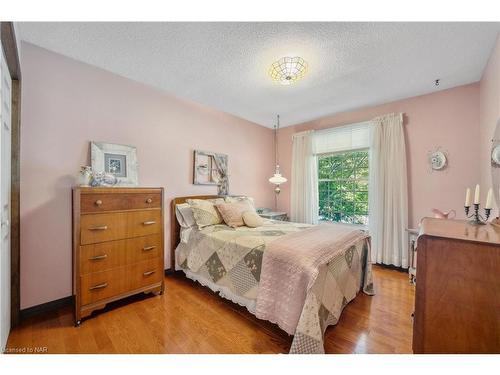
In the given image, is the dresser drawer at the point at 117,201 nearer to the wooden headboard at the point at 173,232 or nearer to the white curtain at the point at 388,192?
the wooden headboard at the point at 173,232

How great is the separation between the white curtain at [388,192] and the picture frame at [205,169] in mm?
2464

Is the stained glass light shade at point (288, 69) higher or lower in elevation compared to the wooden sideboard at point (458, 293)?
higher

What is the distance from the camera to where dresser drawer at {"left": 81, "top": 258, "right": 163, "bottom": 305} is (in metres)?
1.82

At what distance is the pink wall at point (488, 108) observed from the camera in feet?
5.99

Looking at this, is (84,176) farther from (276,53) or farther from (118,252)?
(276,53)

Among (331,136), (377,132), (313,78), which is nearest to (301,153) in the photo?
(331,136)

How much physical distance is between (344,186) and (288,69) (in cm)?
247

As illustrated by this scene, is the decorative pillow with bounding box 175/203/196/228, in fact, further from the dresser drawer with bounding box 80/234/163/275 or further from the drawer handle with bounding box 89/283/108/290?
the drawer handle with bounding box 89/283/108/290

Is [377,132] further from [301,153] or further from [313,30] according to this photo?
[313,30]

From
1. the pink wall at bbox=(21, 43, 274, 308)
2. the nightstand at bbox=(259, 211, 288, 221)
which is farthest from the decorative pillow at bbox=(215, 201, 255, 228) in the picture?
the nightstand at bbox=(259, 211, 288, 221)

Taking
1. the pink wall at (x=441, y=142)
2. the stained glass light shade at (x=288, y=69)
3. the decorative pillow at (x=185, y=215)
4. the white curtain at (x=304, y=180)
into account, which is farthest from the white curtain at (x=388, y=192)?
the decorative pillow at (x=185, y=215)

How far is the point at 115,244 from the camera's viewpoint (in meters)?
1.97

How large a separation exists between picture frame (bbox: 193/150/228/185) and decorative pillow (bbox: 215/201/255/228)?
2.01 feet
